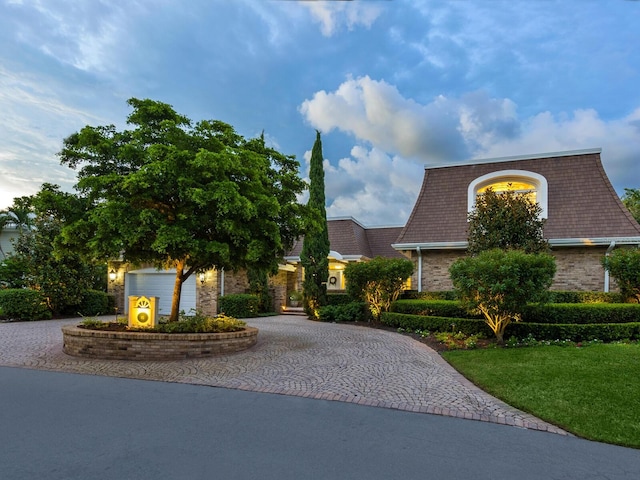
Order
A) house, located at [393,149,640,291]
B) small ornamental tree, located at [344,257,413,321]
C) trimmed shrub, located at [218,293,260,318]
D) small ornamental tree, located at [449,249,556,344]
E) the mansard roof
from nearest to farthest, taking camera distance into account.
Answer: small ornamental tree, located at [449,249,556,344] → small ornamental tree, located at [344,257,413,321] → house, located at [393,149,640,291] → trimmed shrub, located at [218,293,260,318] → the mansard roof

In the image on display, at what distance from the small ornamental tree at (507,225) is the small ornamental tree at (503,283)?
2673 millimetres

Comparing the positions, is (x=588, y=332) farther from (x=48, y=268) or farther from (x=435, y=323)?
(x=48, y=268)

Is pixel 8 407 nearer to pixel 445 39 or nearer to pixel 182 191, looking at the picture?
pixel 182 191

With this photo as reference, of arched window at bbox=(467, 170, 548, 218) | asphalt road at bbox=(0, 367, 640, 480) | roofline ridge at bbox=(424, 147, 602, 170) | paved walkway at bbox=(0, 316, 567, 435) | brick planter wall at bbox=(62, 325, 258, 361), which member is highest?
roofline ridge at bbox=(424, 147, 602, 170)

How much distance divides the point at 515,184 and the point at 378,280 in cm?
695

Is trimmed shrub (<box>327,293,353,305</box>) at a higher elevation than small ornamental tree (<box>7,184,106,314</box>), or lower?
lower

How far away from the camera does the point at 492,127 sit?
47.6 ft

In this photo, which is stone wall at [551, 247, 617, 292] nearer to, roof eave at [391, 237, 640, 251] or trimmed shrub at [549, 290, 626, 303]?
roof eave at [391, 237, 640, 251]

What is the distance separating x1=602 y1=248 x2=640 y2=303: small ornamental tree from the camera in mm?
9852

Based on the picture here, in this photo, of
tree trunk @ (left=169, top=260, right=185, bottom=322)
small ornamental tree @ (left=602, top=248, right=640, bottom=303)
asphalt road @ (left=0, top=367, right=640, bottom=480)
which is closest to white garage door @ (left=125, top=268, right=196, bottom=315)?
tree trunk @ (left=169, top=260, right=185, bottom=322)

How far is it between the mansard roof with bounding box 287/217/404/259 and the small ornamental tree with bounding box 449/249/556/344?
10627mm

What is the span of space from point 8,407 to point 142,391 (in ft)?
4.84

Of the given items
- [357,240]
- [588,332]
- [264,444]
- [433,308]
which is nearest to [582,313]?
[588,332]

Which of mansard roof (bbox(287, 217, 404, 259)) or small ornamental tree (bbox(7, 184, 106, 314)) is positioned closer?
small ornamental tree (bbox(7, 184, 106, 314))
